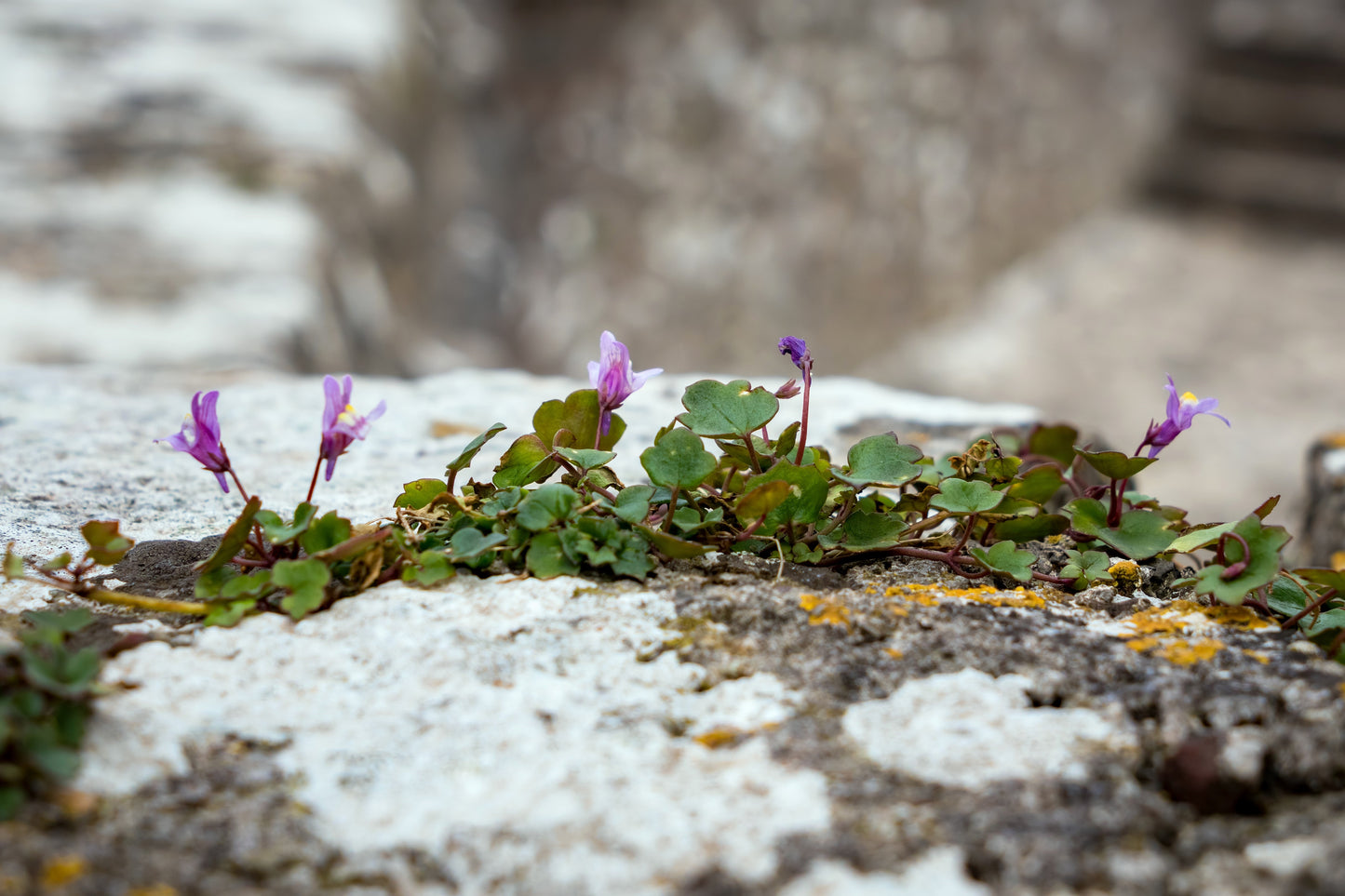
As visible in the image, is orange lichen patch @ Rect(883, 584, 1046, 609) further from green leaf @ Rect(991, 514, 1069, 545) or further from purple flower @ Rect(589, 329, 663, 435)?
purple flower @ Rect(589, 329, 663, 435)

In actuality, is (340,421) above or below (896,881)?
above

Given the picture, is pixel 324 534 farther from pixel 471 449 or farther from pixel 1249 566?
pixel 1249 566

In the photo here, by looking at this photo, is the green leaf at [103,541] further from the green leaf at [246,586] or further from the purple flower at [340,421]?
the purple flower at [340,421]

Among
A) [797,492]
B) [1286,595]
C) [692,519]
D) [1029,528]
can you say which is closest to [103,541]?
[692,519]

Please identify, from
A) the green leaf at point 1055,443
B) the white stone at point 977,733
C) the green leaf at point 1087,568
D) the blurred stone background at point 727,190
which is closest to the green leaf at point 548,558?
the white stone at point 977,733

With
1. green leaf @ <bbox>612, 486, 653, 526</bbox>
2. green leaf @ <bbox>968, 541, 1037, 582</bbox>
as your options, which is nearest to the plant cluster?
green leaf @ <bbox>612, 486, 653, 526</bbox>

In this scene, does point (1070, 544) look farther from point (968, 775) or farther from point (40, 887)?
point (40, 887)

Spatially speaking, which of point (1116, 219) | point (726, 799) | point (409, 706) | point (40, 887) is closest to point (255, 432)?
point (409, 706)
